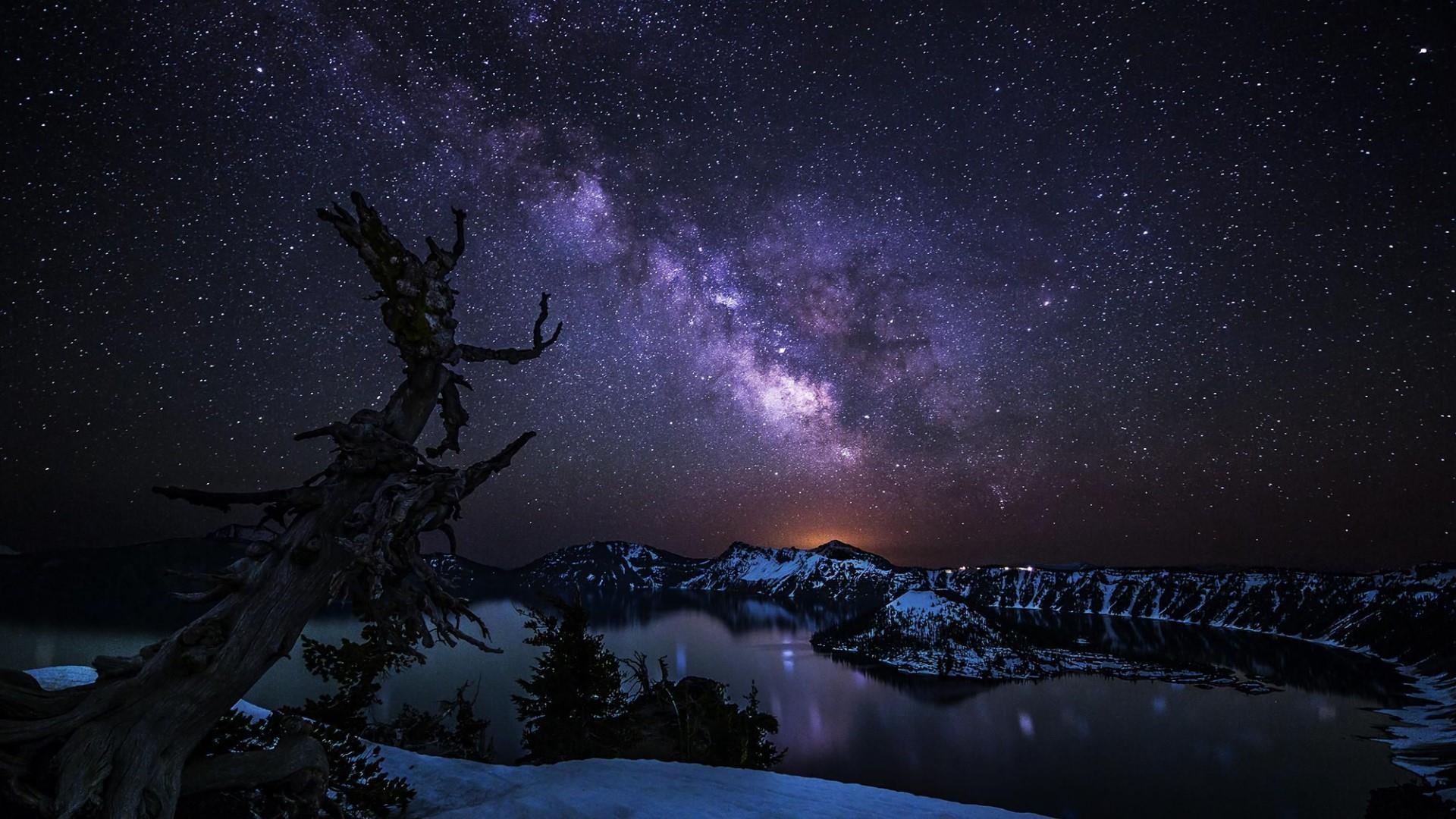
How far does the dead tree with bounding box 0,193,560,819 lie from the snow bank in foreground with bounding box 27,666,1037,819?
9.58 ft

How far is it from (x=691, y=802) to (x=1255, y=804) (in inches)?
3798

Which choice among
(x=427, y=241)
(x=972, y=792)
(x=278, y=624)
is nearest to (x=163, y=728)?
(x=278, y=624)

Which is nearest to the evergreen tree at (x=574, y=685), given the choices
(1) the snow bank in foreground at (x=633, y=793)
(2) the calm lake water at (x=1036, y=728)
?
(1) the snow bank in foreground at (x=633, y=793)

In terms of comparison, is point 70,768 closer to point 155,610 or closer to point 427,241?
point 427,241

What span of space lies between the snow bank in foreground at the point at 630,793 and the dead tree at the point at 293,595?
9.58 feet

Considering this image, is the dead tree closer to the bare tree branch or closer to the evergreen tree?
the bare tree branch

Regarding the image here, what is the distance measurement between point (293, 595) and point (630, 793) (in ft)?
18.9

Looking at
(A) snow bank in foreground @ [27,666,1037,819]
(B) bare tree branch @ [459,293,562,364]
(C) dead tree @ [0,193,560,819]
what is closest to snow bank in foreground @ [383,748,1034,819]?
(A) snow bank in foreground @ [27,666,1037,819]

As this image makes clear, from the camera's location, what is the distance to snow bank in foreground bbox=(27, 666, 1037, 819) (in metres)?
8.71

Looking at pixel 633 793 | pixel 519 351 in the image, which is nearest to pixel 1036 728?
pixel 633 793

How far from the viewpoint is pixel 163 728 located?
20.1 ft

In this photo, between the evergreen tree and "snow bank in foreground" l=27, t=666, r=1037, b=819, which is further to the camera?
the evergreen tree

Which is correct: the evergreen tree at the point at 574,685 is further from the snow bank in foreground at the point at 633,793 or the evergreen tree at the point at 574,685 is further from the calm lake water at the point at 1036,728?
the calm lake water at the point at 1036,728

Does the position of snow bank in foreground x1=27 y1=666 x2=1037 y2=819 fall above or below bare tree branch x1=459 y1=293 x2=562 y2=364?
below
